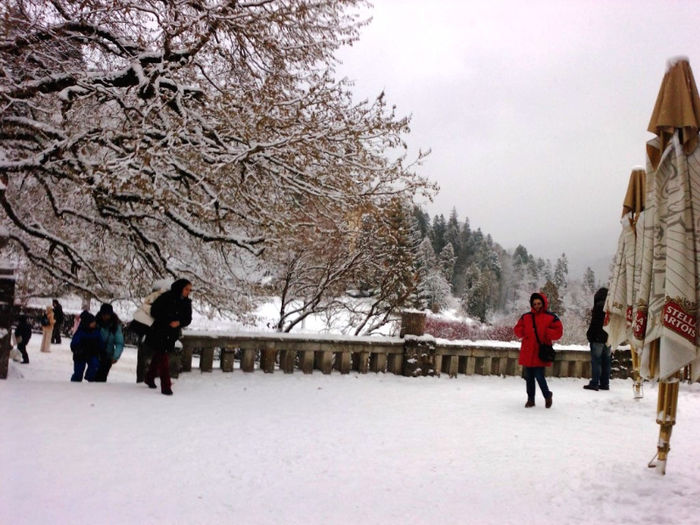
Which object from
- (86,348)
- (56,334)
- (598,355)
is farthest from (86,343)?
(56,334)

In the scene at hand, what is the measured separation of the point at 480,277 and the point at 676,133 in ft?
235

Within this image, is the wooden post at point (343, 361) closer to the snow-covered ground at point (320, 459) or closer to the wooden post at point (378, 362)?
the wooden post at point (378, 362)

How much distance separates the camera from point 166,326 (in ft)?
23.7

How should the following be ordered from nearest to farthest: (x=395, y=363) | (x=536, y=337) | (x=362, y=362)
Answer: (x=536, y=337) < (x=362, y=362) < (x=395, y=363)

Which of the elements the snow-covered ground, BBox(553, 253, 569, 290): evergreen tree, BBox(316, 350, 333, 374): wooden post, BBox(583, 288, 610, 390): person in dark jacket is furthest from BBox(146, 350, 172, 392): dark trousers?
BBox(553, 253, 569, 290): evergreen tree

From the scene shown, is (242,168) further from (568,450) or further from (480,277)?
(480,277)

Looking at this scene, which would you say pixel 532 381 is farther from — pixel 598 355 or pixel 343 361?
pixel 343 361

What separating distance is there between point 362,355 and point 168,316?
3882 mm

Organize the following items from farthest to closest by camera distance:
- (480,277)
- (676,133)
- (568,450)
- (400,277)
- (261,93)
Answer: (480,277) → (400,277) → (261,93) → (568,450) → (676,133)

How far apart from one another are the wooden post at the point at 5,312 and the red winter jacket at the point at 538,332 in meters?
6.96

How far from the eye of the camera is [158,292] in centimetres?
767

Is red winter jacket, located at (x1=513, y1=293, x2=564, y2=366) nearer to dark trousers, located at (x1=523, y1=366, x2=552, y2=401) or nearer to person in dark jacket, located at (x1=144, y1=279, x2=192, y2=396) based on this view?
dark trousers, located at (x1=523, y1=366, x2=552, y2=401)

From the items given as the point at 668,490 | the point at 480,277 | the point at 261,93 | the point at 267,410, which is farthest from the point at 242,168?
the point at 480,277

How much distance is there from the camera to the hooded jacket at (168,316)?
7.16 meters
